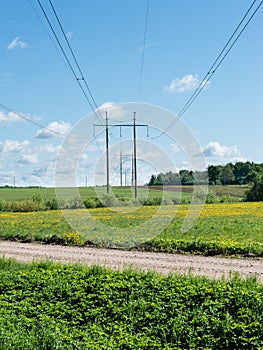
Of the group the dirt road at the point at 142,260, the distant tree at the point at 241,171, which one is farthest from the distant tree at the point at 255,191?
the dirt road at the point at 142,260

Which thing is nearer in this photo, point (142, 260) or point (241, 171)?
point (142, 260)

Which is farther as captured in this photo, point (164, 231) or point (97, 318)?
point (164, 231)

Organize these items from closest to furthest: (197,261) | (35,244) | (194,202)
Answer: (197,261) < (35,244) < (194,202)

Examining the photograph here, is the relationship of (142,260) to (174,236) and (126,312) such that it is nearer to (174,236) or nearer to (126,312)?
(174,236)

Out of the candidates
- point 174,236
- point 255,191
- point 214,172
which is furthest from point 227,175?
point 174,236

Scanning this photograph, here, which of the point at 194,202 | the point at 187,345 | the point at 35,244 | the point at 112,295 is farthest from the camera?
the point at 194,202

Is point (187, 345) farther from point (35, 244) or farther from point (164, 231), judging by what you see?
point (164, 231)

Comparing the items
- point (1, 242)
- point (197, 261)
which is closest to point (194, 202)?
point (1, 242)

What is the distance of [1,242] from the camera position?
2122 cm

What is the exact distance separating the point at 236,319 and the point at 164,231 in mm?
14450

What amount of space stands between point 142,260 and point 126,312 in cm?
645

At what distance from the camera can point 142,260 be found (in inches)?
621

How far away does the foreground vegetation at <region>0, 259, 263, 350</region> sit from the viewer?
8050mm

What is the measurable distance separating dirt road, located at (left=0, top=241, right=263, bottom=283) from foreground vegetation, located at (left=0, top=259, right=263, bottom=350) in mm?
2267
